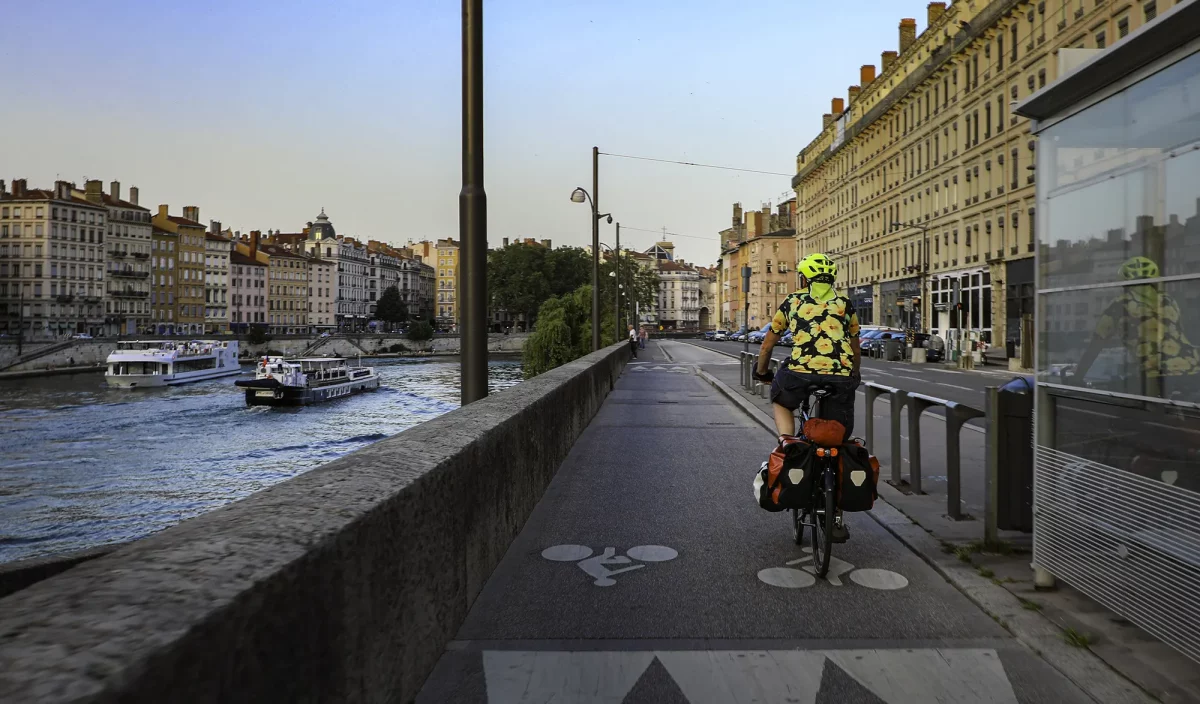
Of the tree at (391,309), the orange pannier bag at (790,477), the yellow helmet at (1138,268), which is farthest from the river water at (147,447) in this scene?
the tree at (391,309)

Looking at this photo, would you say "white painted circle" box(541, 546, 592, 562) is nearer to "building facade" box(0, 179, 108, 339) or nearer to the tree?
"building facade" box(0, 179, 108, 339)

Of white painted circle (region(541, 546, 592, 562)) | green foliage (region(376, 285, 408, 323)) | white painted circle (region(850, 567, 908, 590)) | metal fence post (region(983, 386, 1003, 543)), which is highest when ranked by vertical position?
green foliage (region(376, 285, 408, 323))

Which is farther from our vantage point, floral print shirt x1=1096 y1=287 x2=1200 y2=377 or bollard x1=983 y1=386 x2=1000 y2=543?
bollard x1=983 y1=386 x2=1000 y2=543

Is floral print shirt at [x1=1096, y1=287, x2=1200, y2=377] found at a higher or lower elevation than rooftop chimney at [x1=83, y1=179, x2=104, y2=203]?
lower

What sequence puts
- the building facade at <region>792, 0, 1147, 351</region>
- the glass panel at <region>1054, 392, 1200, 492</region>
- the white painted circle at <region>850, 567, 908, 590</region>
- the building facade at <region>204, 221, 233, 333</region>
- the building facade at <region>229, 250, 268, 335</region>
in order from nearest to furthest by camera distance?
the glass panel at <region>1054, 392, 1200, 492</region> < the white painted circle at <region>850, 567, 908, 590</region> < the building facade at <region>792, 0, 1147, 351</region> < the building facade at <region>204, 221, 233, 333</region> < the building facade at <region>229, 250, 268, 335</region>

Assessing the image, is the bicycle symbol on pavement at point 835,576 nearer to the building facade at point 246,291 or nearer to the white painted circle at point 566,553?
the white painted circle at point 566,553

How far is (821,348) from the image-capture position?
263 inches

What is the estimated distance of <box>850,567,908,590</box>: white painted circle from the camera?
19.7ft

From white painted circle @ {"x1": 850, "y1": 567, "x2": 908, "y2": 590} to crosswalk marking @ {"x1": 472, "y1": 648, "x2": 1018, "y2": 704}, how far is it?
4.15ft

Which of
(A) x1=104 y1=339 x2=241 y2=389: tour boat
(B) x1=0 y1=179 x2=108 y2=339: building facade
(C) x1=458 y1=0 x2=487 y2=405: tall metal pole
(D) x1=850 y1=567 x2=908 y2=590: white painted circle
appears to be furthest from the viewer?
(B) x1=0 y1=179 x2=108 y2=339: building facade

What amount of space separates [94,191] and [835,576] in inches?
6226

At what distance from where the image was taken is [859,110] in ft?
289

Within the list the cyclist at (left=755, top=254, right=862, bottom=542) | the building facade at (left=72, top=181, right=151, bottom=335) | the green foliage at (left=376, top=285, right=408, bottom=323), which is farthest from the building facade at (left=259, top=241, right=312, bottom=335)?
the cyclist at (left=755, top=254, right=862, bottom=542)

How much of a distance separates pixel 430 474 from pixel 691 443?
1020 centimetres
